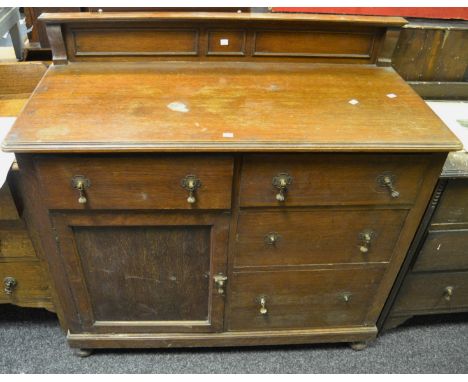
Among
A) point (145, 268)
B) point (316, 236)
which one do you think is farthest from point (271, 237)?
point (145, 268)

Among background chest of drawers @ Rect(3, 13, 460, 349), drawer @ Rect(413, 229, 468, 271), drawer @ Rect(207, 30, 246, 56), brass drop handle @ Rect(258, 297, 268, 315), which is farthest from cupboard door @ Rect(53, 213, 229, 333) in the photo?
drawer @ Rect(413, 229, 468, 271)

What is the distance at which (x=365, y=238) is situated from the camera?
1.04m

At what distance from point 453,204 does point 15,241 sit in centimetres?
110

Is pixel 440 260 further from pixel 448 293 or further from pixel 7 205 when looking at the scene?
pixel 7 205

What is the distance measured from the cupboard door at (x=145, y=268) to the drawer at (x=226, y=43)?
1.44 ft

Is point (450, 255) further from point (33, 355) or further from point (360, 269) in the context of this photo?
point (33, 355)

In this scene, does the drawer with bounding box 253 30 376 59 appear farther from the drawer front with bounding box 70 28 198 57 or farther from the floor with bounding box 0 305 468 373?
the floor with bounding box 0 305 468 373

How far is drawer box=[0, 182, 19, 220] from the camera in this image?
0.93 metres

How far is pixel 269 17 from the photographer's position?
1.04m

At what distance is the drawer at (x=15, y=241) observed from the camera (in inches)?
41.4

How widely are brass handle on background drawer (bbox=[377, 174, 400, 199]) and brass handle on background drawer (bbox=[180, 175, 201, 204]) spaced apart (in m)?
0.40

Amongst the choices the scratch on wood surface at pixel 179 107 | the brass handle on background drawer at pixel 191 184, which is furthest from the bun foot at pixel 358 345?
the scratch on wood surface at pixel 179 107

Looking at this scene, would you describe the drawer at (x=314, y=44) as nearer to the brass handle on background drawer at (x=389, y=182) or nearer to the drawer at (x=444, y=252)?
the brass handle on background drawer at (x=389, y=182)

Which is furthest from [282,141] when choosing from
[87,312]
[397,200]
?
[87,312]
